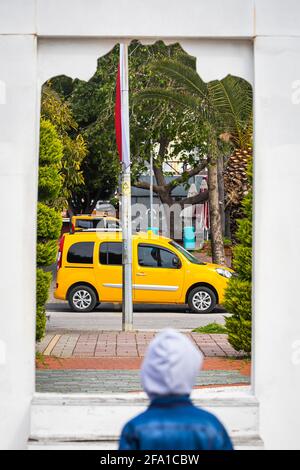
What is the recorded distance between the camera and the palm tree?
1853 centimetres

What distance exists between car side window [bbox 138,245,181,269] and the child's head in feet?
54.0

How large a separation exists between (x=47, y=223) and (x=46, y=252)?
1.26ft

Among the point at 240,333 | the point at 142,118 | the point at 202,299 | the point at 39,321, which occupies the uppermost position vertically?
the point at 142,118

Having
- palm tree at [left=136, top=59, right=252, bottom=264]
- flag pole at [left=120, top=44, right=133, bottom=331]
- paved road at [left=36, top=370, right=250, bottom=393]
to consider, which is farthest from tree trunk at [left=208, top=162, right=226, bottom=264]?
paved road at [left=36, top=370, right=250, bottom=393]

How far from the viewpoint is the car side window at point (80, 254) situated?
19.7 meters

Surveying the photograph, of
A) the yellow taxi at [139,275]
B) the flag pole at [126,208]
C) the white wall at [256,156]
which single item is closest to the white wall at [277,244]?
the white wall at [256,156]

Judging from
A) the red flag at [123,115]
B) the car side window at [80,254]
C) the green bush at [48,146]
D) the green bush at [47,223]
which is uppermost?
the red flag at [123,115]

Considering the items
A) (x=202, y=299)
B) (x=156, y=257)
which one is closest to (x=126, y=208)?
(x=156, y=257)

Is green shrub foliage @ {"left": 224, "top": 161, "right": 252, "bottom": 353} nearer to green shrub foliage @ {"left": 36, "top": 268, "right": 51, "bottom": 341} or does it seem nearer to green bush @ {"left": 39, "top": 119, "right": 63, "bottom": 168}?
green shrub foliage @ {"left": 36, "top": 268, "right": 51, "bottom": 341}

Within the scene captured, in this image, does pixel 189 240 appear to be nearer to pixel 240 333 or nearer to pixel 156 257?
pixel 156 257

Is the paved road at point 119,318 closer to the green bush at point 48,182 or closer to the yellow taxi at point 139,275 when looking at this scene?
the yellow taxi at point 139,275

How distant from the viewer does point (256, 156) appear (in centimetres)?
631

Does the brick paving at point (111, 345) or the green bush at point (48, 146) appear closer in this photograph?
the green bush at point (48, 146)

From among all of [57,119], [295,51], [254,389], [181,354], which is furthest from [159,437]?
[57,119]
